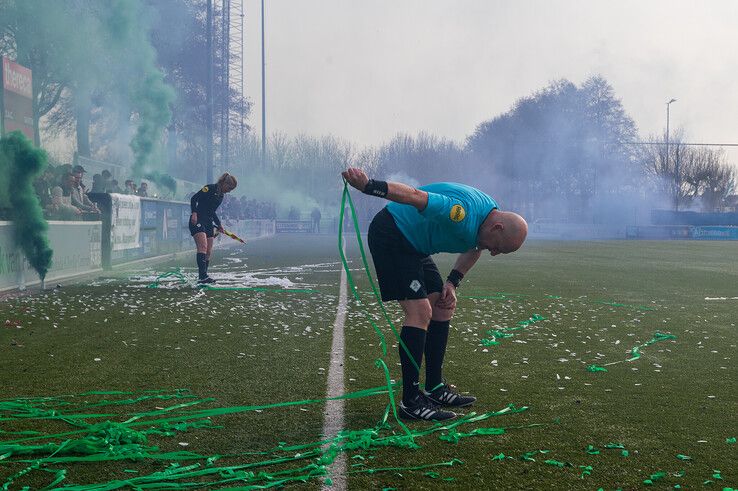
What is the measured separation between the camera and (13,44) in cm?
2630

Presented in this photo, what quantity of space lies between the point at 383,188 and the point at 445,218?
50 cm

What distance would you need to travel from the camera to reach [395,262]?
479 centimetres

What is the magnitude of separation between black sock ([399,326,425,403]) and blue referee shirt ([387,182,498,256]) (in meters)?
0.54

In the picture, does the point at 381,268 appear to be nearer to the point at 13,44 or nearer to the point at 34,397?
the point at 34,397

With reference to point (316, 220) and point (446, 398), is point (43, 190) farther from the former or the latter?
point (316, 220)

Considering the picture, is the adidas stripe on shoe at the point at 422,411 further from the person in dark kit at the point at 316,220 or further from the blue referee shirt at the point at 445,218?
the person in dark kit at the point at 316,220

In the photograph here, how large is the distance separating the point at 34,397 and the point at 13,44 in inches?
991

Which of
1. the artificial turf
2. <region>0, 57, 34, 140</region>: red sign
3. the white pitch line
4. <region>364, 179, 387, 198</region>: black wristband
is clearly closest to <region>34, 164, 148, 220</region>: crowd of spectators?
<region>0, 57, 34, 140</region>: red sign

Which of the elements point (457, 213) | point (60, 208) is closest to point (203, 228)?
point (60, 208)

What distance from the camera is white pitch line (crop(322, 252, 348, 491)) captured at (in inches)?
136

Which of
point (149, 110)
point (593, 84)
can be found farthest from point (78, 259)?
point (593, 84)

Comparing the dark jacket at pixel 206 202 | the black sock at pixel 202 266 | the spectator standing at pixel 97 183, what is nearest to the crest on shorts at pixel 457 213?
the dark jacket at pixel 206 202

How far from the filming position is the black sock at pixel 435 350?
199 inches

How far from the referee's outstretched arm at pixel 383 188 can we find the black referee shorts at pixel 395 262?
1.91 ft
